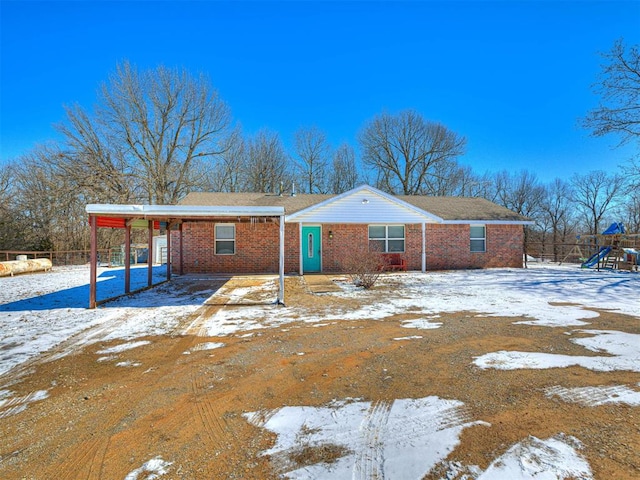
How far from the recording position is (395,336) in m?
5.04

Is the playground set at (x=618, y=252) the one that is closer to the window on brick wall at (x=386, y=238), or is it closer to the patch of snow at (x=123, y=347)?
the window on brick wall at (x=386, y=238)

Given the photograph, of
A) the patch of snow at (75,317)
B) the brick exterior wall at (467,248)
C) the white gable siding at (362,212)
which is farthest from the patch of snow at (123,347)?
the brick exterior wall at (467,248)

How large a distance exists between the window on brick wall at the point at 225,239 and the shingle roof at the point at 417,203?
60.7 inches

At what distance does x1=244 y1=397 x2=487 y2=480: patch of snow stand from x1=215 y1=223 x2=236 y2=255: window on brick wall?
461 inches

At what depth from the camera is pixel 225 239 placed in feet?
45.8

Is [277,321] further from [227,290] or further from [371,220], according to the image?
[371,220]

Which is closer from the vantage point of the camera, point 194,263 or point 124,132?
point 194,263

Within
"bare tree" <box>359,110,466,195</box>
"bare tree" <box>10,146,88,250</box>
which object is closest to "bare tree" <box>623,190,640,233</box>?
"bare tree" <box>359,110,466,195</box>

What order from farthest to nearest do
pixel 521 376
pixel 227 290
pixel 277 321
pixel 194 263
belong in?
pixel 194 263 < pixel 227 290 < pixel 277 321 < pixel 521 376

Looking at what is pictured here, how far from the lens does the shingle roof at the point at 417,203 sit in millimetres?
15227

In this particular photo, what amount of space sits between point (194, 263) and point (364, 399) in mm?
12216

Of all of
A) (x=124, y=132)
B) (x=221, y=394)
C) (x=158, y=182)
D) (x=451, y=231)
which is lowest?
(x=221, y=394)

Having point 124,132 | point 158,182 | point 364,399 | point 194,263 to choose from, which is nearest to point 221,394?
point 364,399

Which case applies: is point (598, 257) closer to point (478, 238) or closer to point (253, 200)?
point (478, 238)
